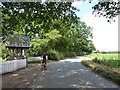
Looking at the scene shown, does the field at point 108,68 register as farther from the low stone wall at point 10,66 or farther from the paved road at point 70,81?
the low stone wall at point 10,66

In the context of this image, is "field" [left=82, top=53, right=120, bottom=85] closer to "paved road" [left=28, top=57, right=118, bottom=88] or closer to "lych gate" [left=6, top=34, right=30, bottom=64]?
"paved road" [left=28, top=57, right=118, bottom=88]

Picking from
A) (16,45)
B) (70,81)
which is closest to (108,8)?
(70,81)

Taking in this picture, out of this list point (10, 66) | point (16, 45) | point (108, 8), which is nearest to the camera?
point (108, 8)

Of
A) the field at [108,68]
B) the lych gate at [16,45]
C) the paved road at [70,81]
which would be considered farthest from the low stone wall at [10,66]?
the field at [108,68]

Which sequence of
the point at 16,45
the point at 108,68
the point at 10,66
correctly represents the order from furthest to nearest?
the point at 16,45 < the point at 108,68 < the point at 10,66

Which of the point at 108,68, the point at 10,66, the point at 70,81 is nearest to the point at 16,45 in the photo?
the point at 10,66

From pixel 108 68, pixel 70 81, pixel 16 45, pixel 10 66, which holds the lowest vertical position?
pixel 108 68

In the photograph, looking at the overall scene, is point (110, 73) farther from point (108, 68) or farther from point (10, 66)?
point (10, 66)

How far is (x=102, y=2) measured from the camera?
16422 millimetres

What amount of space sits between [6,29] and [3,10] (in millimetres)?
3009

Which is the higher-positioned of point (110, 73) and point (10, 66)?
point (10, 66)

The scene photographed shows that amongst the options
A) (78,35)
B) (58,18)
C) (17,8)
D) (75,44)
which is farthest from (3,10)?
(78,35)

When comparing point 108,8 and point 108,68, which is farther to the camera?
point 108,68

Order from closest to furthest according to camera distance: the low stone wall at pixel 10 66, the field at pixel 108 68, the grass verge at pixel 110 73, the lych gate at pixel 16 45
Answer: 1. the grass verge at pixel 110 73
2. the field at pixel 108 68
3. the low stone wall at pixel 10 66
4. the lych gate at pixel 16 45
